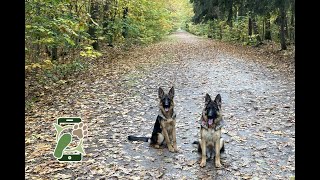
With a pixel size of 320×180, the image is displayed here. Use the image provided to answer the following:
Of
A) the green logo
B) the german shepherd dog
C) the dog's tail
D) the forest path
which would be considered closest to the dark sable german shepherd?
the dog's tail

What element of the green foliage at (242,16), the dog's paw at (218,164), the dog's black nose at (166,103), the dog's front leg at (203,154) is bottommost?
the dog's paw at (218,164)

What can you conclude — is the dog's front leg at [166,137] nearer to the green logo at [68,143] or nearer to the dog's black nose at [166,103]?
the dog's black nose at [166,103]

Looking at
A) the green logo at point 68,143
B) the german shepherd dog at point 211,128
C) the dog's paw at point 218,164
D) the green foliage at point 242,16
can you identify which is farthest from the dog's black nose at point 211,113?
the green foliage at point 242,16

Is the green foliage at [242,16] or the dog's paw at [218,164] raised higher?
the green foliage at [242,16]

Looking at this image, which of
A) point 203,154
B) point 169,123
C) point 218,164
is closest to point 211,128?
point 203,154

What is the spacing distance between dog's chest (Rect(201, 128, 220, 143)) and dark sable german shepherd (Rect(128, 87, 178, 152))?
29.4 inches

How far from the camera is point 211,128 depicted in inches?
197

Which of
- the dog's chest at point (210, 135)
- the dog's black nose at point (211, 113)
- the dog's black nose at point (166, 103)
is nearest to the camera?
the dog's black nose at point (211, 113)

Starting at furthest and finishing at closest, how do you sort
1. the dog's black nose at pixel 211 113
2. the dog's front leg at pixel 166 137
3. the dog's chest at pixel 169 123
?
the dog's front leg at pixel 166 137 → the dog's chest at pixel 169 123 → the dog's black nose at pixel 211 113

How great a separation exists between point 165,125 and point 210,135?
3.02ft

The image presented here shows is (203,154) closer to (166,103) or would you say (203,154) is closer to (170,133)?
(170,133)

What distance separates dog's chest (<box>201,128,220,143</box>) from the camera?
16.5ft

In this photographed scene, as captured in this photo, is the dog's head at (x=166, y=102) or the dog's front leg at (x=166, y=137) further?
the dog's front leg at (x=166, y=137)

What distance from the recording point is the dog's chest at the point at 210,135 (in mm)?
5035
